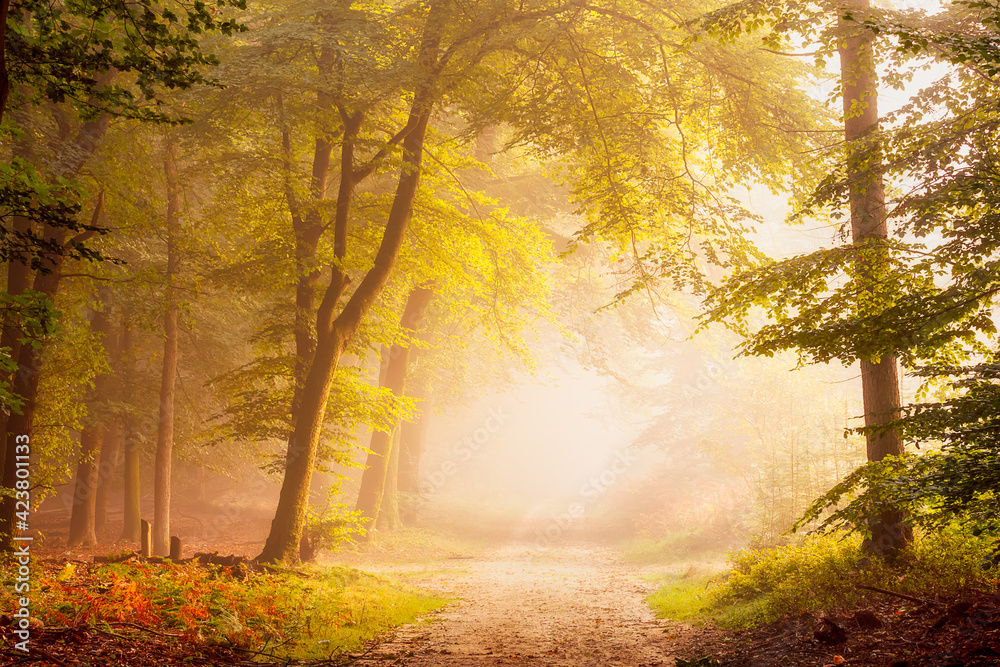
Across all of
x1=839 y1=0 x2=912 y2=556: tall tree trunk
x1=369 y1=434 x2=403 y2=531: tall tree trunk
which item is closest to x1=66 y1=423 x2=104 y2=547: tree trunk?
x1=369 y1=434 x2=403 y2=531: tall tree trunk

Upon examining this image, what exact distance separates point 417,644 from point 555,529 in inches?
909

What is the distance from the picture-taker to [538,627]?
942 cm

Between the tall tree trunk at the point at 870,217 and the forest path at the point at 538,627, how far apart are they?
308 centimetres

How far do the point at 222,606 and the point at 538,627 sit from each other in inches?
177

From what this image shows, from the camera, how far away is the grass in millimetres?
6484

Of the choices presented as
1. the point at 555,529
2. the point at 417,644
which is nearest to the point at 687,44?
the point at 417,644

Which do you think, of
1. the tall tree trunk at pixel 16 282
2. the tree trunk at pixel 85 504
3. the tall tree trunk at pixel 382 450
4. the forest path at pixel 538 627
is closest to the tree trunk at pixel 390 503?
the tall tree trunk at pixel 382 450

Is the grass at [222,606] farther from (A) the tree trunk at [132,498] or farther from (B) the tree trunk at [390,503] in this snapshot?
(B) the tree trunk at [390,503]

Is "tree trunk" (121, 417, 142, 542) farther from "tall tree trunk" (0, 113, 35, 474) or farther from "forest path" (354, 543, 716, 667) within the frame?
"forest path" (354, 543, 716, 667)

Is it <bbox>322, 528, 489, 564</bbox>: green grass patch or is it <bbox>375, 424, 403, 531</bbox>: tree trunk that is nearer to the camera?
<bbox>322, 528, 489, 564</bbox>: green grass patch

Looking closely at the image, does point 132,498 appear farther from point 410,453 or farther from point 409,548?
point 410,453

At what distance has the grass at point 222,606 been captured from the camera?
648cm

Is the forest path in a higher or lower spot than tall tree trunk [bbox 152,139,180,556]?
lower

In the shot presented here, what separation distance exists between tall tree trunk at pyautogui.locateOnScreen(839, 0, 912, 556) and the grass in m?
6.83
